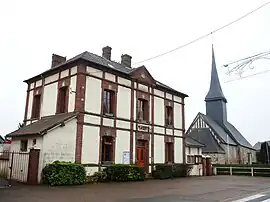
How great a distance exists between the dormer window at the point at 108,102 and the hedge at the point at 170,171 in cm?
555

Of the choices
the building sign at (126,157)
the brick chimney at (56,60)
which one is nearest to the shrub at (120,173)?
the building sign at (126,157)

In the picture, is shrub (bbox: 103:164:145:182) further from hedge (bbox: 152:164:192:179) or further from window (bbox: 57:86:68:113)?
window (bbox: 57:86:68:113)

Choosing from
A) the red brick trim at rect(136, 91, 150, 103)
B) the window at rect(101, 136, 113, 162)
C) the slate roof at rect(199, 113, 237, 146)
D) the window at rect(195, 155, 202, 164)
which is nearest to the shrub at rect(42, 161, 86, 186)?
the window at rect(101, 136, 113, 162)

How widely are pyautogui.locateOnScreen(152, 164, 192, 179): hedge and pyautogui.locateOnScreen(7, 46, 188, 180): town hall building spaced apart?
0.64m

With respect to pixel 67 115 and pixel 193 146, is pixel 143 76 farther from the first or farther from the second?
pixel 193 146

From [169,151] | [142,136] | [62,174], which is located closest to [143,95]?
[142,136]

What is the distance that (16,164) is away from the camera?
16047mm

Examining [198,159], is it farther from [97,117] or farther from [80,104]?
A: [80,104]

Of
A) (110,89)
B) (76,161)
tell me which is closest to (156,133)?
(110,89)

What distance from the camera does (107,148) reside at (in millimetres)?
18109

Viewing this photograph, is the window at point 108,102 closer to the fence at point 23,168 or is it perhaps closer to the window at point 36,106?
the window at point 36,106

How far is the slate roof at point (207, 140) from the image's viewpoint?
120 feet

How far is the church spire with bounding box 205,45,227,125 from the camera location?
141 feet

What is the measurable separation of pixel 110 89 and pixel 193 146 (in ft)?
37.5
